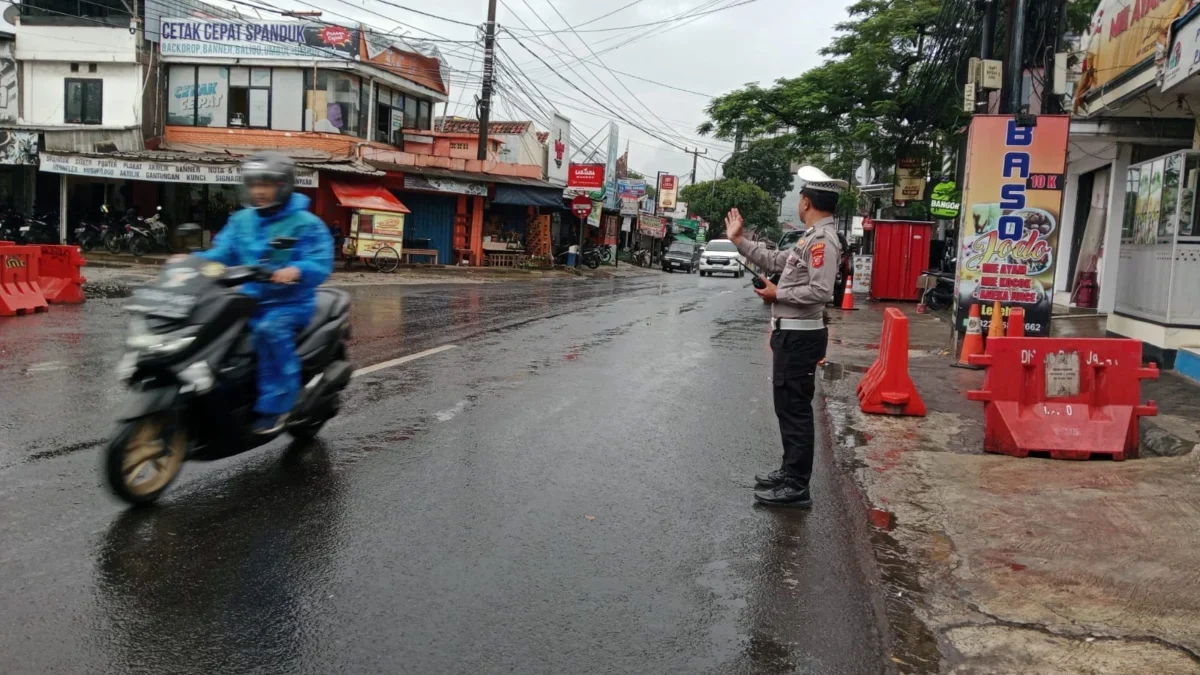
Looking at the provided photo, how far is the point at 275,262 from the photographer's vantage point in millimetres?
5336

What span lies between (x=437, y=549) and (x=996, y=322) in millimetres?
8473

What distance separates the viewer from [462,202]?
33.9 meters

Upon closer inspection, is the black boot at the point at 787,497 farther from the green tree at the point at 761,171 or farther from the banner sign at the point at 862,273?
the green tree at the point at 761,171

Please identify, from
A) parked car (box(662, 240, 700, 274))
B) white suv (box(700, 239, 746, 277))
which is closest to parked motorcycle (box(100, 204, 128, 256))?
white suv (box(700, 239, 746, 277))

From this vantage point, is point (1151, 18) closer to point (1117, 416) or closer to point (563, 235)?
point (1117, 416)

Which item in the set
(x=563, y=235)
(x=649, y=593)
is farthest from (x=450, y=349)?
(x=563, y=235)

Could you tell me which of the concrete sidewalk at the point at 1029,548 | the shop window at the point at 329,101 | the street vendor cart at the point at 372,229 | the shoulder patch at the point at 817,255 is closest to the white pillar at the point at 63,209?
the shop window at the point at 329,101

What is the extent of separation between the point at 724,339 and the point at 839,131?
17567mm

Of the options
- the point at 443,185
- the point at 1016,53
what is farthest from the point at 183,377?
the point at 443,185

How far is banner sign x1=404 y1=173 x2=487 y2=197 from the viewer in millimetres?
31125

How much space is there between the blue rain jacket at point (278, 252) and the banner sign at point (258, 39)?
1039 inches

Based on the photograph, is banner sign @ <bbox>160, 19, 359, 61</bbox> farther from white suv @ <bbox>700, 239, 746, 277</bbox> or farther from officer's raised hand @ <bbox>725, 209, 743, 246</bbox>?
officer's raised hand @ <bbox>725, 209, 743, 246</bbox>

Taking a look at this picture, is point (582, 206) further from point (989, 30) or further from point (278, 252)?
point (278, 252)

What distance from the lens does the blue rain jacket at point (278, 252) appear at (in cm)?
531
